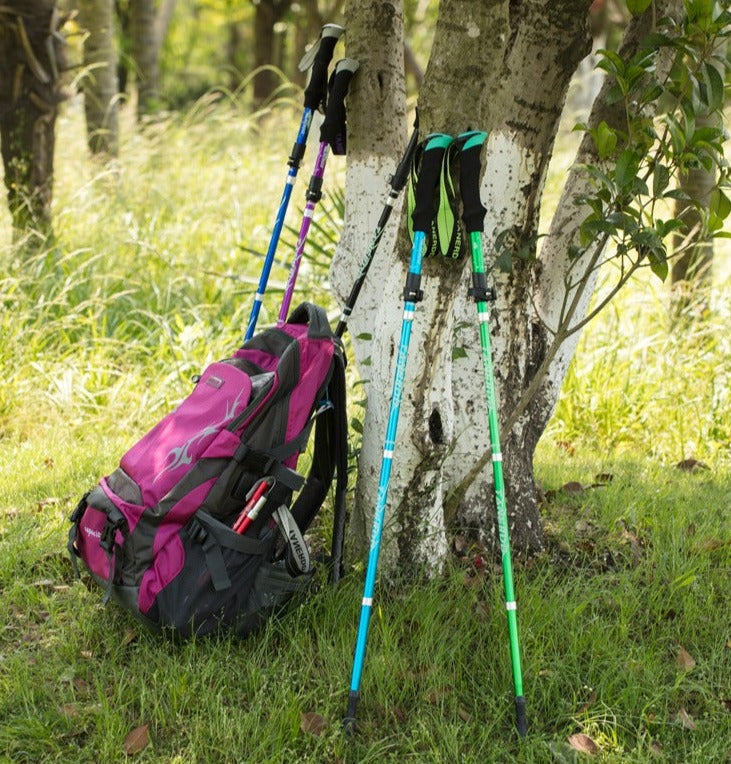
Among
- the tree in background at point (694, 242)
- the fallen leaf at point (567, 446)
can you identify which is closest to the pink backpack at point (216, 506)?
the tree in background at point (694, 242)

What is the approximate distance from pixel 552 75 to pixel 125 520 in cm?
202

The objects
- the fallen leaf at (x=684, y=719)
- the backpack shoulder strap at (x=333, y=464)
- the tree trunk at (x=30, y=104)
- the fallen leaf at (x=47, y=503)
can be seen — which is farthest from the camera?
the tree trunk at (x=30, y=104)

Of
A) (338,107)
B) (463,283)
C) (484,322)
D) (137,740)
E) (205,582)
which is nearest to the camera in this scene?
(137,740)

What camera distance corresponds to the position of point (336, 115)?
3.62 meters

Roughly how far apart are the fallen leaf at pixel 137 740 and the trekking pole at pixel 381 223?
1.47 m

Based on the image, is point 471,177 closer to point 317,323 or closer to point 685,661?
point 317,323

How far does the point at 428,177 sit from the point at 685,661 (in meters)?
1.71

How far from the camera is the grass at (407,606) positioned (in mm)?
2697

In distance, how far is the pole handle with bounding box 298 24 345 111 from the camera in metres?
3.73

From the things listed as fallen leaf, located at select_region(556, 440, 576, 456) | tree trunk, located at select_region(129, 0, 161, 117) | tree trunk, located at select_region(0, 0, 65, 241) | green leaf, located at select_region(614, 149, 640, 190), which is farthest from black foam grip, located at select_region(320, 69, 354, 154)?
tree trunk, located at select_region(129, 0, 161, 117)

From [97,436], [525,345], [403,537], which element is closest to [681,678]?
[403,537]

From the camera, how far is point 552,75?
321cm

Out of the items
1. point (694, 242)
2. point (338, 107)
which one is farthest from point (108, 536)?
point (694, 242)

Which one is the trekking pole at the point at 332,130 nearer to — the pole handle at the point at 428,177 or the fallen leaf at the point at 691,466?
the pole handle at the point at 428,177
